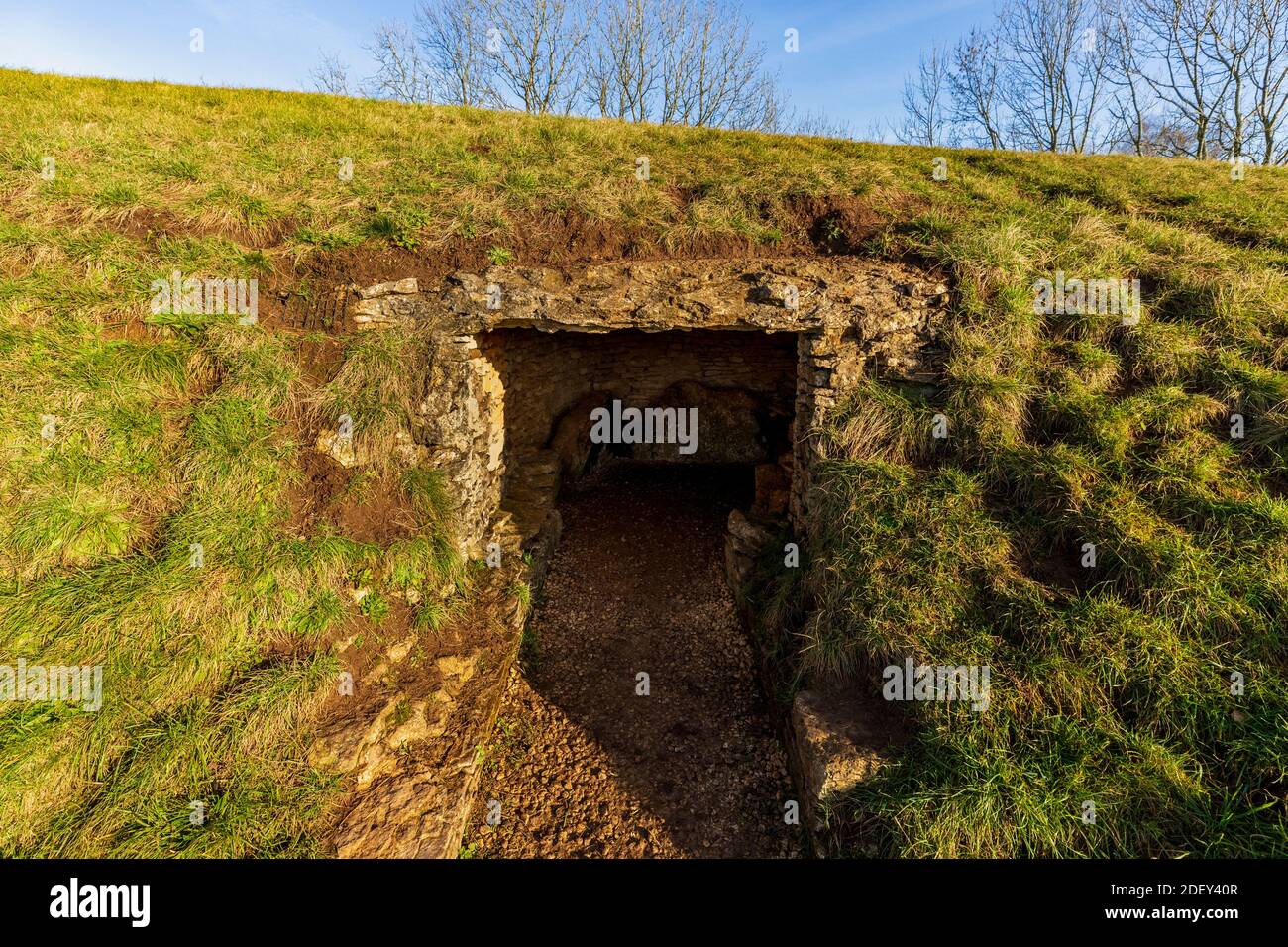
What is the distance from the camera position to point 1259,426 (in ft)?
14.7

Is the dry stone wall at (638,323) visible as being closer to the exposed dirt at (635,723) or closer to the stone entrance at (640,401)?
the exposed dirt at (635,723)

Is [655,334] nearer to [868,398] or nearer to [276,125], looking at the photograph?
[868,398]

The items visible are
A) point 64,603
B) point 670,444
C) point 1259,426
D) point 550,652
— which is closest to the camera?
point 64,603

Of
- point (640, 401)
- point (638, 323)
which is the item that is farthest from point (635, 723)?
point (640, 401)

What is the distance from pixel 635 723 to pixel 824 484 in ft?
9.75

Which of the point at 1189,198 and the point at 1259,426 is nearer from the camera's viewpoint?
the point at 1259,426

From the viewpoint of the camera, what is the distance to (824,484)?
209 inches

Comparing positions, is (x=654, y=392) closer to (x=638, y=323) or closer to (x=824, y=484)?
(x=638, y=323)

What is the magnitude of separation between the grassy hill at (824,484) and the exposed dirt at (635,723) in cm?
115

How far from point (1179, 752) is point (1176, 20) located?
28.6 m

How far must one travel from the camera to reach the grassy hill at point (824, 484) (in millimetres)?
3301

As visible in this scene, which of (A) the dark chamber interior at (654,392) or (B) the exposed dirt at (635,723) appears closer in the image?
(B) the exposed dirt at (635,723)

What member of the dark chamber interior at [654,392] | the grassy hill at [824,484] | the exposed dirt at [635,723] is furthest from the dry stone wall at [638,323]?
the dark chamber interior at [654,392]
